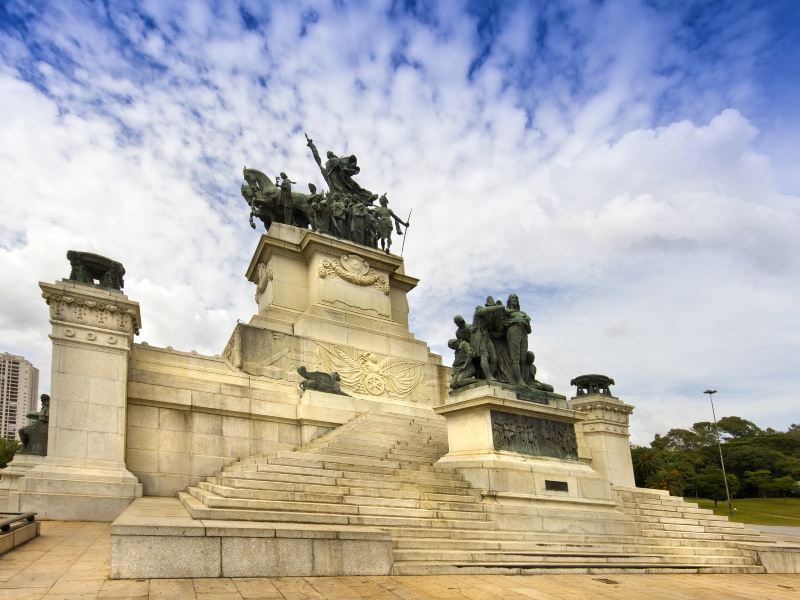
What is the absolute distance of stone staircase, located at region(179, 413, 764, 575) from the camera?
33.2 ft

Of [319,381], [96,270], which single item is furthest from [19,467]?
[319,381]

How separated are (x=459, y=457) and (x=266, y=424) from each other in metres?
6.08

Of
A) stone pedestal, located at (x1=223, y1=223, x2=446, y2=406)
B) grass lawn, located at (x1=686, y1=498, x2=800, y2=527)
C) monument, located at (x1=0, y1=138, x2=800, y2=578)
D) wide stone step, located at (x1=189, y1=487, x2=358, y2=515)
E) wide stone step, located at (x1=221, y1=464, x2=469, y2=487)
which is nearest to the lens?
monument, located at (x1=0, y1=138, x2=800, y2=578)

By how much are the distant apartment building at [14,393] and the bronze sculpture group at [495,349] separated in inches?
3416

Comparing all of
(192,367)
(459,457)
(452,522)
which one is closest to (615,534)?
(459,457)

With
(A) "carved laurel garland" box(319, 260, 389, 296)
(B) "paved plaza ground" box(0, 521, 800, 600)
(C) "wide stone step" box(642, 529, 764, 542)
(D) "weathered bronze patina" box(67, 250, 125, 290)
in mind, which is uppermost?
(A) "carved laurel garland" box(319, 260, 389, 296)

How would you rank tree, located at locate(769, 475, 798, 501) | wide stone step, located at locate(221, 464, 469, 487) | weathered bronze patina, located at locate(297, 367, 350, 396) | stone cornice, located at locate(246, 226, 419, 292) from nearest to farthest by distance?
wide stone step, located at locate(221, 464, 469, 487)
weathered bronze patina, located at locate(297, 367, 350, 396)
stone cornice, located at locate(246, 226, 419, 292)
tree, located at locate(769, 475, 798, 501)

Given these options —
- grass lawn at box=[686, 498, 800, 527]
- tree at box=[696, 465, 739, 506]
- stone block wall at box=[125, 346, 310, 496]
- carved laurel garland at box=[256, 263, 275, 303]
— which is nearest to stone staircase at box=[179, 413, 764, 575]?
stone block wall at box=[125, 346, 310, 496]

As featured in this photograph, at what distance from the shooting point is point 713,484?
55281 mm

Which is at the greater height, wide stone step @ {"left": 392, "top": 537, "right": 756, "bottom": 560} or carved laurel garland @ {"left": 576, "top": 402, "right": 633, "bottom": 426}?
carved laurel garland @ {"left": 576, "top": 402, "right": 633, "bottom": 426}

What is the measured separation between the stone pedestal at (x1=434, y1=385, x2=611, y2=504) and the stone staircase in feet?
1.27

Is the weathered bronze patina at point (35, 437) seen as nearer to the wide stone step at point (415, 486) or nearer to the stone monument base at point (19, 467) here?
the stone monument base at point (19, 467)

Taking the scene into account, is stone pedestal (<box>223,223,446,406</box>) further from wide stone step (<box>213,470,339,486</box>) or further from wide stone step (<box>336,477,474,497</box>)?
wide stone step (<box>336,477,474,497</box>)

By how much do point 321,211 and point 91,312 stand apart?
12.7 m
